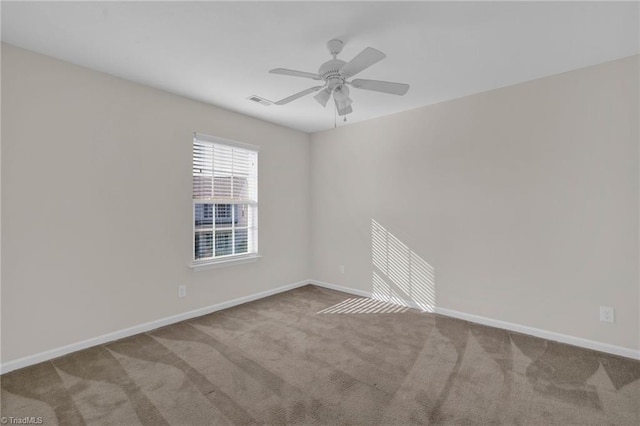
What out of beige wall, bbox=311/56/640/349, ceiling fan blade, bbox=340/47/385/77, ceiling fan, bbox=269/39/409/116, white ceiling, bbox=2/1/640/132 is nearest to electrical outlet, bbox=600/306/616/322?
beige wall, bbox=311/56/640/349

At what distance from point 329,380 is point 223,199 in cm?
258

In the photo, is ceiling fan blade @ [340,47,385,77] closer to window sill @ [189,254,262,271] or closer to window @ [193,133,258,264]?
window @ [193,133,258,264]

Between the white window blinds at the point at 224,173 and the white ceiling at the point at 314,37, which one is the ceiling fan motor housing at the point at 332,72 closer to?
the white ceiling at the point at 314,37

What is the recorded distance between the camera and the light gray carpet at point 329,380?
6.15 feet

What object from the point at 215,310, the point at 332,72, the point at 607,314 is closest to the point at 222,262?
the point at 215,310

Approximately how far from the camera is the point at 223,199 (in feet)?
12.8

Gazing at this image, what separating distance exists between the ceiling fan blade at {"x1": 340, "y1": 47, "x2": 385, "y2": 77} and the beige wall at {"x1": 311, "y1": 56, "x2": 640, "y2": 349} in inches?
79.2

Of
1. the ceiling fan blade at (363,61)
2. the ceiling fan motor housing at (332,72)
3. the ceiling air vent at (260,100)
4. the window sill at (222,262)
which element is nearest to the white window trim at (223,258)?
the window sill at (222,262)

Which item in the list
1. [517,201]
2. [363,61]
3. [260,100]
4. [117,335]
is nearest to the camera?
[363,61]

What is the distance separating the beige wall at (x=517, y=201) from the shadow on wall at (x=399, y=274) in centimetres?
2

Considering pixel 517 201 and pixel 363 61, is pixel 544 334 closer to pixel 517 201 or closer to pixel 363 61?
pixel 517 201

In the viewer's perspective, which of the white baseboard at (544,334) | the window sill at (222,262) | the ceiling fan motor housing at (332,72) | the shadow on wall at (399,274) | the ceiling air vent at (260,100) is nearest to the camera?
the ceiling fan motor housing at (332,72)

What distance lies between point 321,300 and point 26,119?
12.0 feet

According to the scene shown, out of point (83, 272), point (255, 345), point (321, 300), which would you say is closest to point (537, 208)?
point (321, 300)
